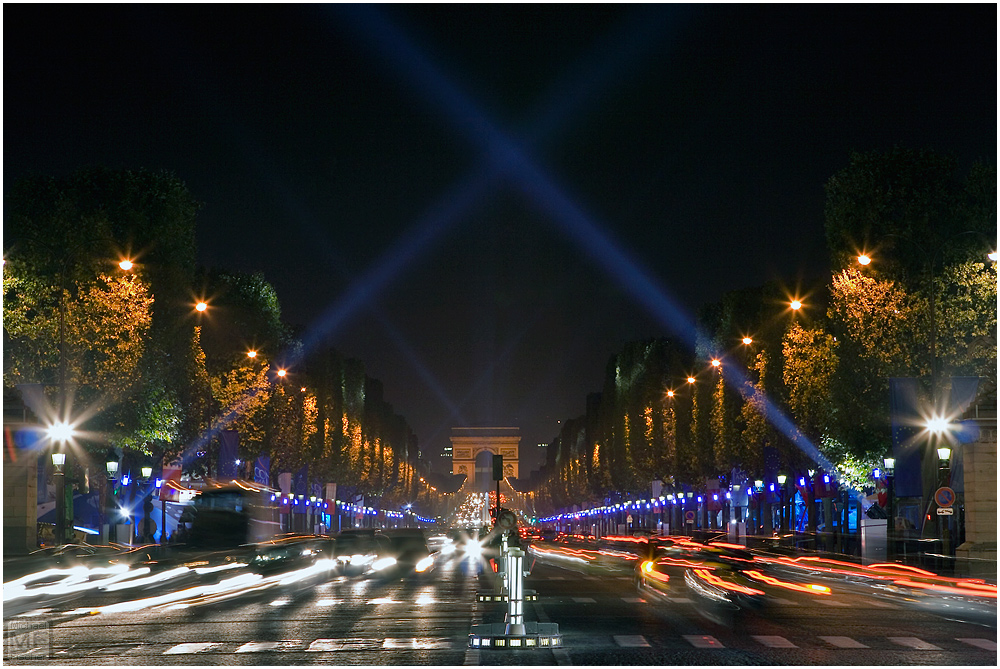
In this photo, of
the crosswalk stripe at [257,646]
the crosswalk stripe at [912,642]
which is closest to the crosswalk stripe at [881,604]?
the crosswalk stripe at [912,642]

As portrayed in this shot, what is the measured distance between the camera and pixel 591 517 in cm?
16738

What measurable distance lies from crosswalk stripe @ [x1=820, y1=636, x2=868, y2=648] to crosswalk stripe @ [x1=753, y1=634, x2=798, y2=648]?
0.55 meters

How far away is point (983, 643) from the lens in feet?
54.2

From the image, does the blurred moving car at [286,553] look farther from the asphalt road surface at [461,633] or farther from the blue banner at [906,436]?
the blue banner at [906,436]

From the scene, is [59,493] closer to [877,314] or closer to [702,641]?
[877,314]

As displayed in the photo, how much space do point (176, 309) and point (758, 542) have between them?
24837 millimetres

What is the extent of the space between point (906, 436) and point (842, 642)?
86.5 ft

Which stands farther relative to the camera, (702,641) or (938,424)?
(938,424)

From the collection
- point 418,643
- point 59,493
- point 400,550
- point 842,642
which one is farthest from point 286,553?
point 842,642

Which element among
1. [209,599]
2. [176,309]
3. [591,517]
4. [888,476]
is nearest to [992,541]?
[888,476]

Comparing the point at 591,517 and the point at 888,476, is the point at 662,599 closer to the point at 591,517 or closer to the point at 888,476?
the point at 888,476

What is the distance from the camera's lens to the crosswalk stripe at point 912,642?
1605 centimetres

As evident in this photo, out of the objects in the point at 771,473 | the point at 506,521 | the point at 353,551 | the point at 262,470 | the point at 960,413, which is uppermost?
the point at 960,413

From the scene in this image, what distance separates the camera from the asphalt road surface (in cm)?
1475
